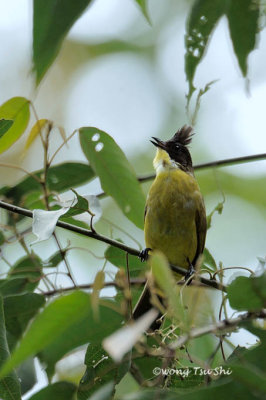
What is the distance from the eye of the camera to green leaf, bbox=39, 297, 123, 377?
154 centimetres

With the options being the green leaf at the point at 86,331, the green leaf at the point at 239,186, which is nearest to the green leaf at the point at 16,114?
the green leaf at the point at 86,331

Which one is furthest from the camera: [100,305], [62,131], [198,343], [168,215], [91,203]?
[168,215]

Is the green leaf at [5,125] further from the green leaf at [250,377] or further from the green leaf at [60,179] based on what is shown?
Answer: the green leaf at [250,377]

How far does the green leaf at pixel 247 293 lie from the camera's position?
165 cm

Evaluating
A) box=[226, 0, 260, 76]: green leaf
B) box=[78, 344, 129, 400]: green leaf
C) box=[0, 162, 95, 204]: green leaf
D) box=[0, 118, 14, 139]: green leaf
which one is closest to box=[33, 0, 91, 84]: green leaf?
box=[226, 0, 260, 76]: green leaf

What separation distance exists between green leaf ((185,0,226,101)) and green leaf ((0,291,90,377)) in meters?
0.97

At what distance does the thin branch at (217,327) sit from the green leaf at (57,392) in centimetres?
54

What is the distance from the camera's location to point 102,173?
9.04 feet

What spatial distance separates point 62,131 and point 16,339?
938 millimetres

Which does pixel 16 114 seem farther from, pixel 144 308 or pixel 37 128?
pixel 144 308

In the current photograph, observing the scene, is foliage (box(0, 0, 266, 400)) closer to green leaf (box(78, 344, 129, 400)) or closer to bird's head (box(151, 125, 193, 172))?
green leaf (box(78, 344, 129, 400))

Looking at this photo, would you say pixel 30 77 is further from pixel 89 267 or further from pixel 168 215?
pixel 89 267

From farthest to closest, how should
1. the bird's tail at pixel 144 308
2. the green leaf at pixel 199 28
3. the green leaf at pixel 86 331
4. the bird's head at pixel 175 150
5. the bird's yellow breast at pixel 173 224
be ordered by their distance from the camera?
the bird's head at pixel 175 150 < the bird's yellow breast at pixel 173 224 < the bird's tail at pixel 144 308 < the green leaf at pixel 199 28 < the green leaf at pixel 86 331

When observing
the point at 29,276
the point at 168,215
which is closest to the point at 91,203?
the point at 29,276
